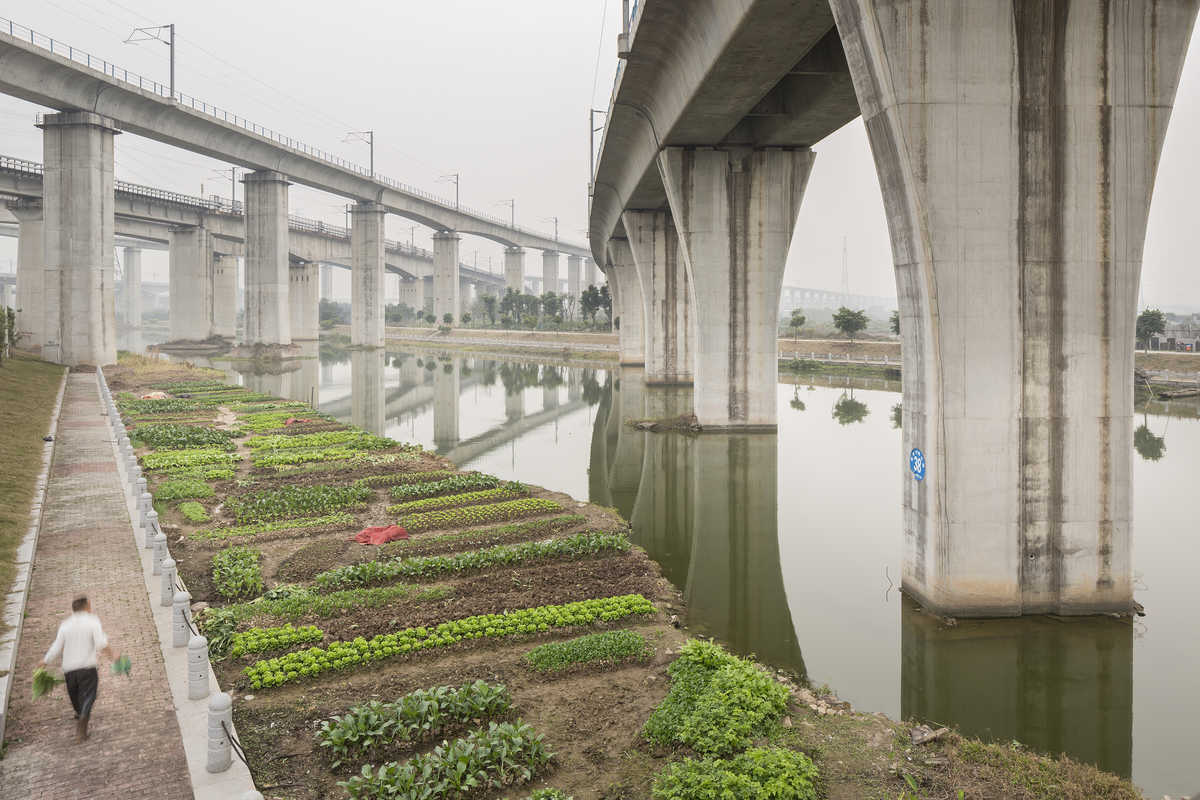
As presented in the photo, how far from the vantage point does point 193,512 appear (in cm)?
1694

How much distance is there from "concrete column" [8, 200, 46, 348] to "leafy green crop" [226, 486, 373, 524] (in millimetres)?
38662

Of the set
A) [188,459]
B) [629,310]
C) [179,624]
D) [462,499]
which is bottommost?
[179,624]

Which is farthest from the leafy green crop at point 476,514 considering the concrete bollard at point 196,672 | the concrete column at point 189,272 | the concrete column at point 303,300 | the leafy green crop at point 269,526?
the concrete column at point 303,300

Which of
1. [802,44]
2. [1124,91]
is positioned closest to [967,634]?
[1124,91]

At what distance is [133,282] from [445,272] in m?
62.8

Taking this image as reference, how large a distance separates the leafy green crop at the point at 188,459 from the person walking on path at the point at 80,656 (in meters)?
15.0

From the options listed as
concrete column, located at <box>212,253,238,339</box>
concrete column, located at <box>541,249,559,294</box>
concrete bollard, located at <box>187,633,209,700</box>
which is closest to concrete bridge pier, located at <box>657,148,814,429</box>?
concrete bollard, located at <box>187,633,209,700</box>

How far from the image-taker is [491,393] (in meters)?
49.3

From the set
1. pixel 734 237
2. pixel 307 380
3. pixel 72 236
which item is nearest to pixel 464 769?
pixel 734 237

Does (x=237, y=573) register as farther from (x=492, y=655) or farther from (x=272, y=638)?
(x=492, y=655)

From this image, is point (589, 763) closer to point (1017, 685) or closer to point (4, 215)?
point (1017, 685)

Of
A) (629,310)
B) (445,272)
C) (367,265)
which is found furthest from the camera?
(445,272)

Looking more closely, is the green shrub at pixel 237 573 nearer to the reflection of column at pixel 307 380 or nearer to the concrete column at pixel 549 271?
the reflection of column at pixel 307 380

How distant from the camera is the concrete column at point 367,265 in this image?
8512 cm
